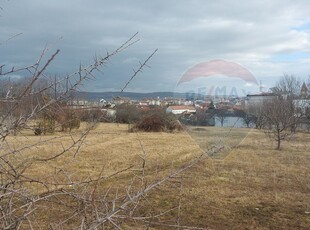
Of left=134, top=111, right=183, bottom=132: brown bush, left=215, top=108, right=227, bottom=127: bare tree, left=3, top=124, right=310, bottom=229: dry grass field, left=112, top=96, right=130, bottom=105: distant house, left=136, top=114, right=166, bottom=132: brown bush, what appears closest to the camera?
left=112, top=96, right=130, bottom=105: distant house

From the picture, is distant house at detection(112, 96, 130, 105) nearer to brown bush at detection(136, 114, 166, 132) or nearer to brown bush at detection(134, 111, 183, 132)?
brown bush at detection(134, 111, 183, 132)

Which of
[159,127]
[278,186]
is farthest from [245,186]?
[159,127]

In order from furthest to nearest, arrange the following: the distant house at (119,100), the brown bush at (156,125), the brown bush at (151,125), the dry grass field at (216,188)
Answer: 1. the brown bush at (151,125)
2. the brown bush at (156,125)
3. the dry grass field at (216,188)
4. the distant house at (119,100)

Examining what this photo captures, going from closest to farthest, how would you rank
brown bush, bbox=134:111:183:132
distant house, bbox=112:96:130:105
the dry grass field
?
distant house, bbox=112:96:130:105 < the dry grass field < brown bush, bbox=134:111:183:132

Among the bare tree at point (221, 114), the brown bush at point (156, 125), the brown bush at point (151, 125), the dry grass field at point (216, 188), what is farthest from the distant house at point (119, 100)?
the brown bush at point (151, 125)

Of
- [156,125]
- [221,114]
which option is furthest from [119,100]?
[156,125]

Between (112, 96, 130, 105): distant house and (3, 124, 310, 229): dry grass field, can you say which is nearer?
(112, 96, 130, 105): distant house

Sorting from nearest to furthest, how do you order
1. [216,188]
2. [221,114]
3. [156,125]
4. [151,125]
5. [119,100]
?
[119,100] → [216,188] → [221,114] → [156,125] → [151,125]

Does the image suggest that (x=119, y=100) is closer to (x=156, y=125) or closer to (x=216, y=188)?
(x=216, y=188)

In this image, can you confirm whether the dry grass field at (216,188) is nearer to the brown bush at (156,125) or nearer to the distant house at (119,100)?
the distant house at (119,100)

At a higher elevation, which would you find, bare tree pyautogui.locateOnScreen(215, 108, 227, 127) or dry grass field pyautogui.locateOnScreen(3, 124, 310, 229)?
bare tree pyautogui.locateOnScreen(215, 108, 227, 127)

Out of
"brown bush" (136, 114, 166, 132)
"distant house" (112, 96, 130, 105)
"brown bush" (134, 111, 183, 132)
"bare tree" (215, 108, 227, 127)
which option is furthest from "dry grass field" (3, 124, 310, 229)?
"brown bush" (136, 114, 166, 132)

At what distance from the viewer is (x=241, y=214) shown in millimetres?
7523

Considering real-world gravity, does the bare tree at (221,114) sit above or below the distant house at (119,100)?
below
